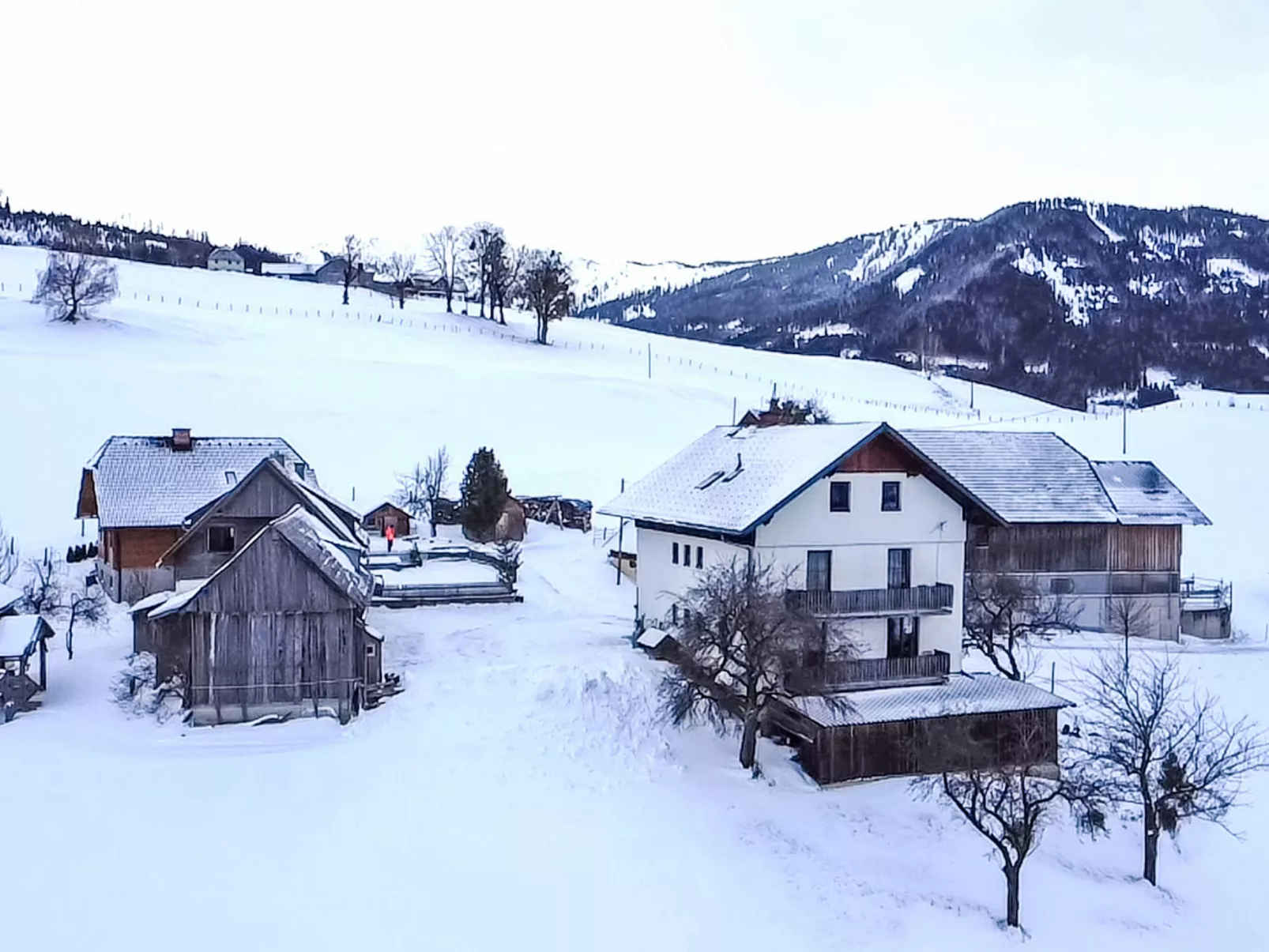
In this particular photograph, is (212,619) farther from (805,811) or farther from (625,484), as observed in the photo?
(625,484)

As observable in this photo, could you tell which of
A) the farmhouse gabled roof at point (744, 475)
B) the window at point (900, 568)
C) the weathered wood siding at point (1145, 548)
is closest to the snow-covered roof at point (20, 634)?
the farmhouse gabled roof at point (744, 475)

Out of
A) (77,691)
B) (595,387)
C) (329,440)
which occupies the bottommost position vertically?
(77,691)

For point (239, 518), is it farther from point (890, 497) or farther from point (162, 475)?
point (890, 497)

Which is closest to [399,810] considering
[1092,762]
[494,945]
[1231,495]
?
[494,945]

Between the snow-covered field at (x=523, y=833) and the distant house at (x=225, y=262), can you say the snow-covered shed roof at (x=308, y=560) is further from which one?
the distant house at (x=225, y=262)

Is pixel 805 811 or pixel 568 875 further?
pixel 805 811

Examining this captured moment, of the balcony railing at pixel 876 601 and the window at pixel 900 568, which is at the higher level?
the window at pixel 900 568

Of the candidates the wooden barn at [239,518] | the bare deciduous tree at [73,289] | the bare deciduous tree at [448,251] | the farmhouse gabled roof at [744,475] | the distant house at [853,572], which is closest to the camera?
the distant house at [853,572]
